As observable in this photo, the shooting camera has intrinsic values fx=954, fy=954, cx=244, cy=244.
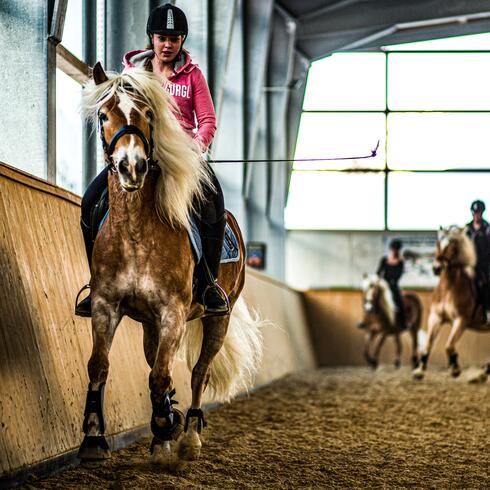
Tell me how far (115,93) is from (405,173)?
20448 mm

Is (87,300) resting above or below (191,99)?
below

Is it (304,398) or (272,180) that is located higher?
(272,180)

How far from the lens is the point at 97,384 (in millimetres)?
4188

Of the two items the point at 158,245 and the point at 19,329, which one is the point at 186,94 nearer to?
the point at 158,245

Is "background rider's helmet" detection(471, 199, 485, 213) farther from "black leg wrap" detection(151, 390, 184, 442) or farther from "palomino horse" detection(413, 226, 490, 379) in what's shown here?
"black leg wrap" detection(151, 390, 184, 442)

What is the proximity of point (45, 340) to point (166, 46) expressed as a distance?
1.63m

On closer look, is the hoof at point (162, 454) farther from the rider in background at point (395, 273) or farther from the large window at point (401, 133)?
the large window at point (401, 133)

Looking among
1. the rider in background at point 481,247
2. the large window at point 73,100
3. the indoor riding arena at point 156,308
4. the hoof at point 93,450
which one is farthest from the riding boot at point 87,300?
the rider in background at point 481,247

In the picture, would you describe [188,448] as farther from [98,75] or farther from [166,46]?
[166,46]

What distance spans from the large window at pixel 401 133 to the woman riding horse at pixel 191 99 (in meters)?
19.0

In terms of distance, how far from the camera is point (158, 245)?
171 inches

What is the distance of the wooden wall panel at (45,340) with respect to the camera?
3.93 meters

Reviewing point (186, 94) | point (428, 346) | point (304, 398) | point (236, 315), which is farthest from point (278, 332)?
point (186, 94)

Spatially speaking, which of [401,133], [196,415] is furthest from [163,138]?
[401,133]
